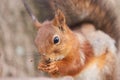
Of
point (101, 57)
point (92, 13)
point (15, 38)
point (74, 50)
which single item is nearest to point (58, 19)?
point (74, 50)

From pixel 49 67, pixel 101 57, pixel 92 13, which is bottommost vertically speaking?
pixel 49 67

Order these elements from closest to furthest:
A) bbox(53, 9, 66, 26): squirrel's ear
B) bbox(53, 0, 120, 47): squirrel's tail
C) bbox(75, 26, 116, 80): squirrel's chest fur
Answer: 1. bbox(53, 9, 66, 26): squirrel's ear
2. bbox(75, 26, 116, 80): squirrel's chest fur
3. bbox(53, 0, 120, 47): squirrel's tail

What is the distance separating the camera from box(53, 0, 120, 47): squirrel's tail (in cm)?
308

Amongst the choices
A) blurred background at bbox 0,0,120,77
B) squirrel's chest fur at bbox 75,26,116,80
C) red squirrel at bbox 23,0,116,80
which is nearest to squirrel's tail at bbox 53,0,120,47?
red squirrel at bbox 23,0,116,80

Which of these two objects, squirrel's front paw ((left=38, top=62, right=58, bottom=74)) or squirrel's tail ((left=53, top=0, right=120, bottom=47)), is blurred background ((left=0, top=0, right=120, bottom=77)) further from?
squirrel's front paw ((left=38, top=62, right=58, bottom=74))

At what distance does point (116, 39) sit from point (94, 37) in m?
0.26

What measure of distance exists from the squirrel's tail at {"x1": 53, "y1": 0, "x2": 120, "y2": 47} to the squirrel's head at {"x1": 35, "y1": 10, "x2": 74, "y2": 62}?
1.60ft

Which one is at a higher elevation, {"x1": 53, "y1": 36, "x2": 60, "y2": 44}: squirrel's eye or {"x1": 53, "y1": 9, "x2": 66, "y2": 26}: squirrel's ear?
{"x1": 53, "y1": 9, "x2": 66, "y2": 26}: squirrel's ear

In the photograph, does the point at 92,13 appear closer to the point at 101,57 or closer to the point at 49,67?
the point at 101,57

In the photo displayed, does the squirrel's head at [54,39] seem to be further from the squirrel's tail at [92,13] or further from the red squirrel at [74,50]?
the squirrel's tail at [92,13]

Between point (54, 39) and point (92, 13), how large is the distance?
0.78 m

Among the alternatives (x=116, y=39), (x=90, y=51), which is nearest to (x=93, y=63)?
(x=90, y=51)

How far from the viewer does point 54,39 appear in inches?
97.2

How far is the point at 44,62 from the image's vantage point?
8.22 ft
